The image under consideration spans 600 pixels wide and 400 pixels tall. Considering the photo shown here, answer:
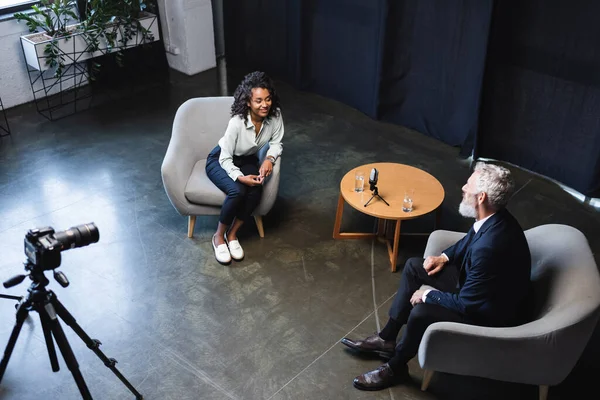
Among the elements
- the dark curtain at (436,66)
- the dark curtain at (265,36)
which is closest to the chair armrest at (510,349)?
the dark curtain at (436,66)

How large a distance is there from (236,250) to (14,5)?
11.8 ft

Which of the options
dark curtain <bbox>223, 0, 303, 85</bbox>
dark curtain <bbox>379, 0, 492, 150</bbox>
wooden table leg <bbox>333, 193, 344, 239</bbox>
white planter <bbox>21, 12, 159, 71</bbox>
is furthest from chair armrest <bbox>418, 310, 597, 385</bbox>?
white planter <bbox>21, 12, 159, 71</bbox>

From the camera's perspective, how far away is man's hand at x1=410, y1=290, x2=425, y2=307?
2.87m

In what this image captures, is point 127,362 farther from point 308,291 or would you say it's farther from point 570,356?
point 570,356

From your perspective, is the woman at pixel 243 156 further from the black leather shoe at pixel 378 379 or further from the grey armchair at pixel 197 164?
the black leather shoe at pixel 378 379

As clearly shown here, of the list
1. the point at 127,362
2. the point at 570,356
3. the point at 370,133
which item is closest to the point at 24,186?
the point at 127,362

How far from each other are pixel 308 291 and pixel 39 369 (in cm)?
152

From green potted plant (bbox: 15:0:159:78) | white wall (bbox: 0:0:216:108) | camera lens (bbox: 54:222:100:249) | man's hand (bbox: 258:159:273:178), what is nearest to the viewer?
camera lens (bbox: 54:222:100:249)

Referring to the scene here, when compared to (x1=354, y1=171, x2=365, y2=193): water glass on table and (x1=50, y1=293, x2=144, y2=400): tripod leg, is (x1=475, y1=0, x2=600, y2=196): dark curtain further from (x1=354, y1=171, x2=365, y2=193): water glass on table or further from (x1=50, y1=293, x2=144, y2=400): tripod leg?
(x1=50, y1=293, x2=144, y2=400): tripod leg

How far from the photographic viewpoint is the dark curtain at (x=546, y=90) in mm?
4191

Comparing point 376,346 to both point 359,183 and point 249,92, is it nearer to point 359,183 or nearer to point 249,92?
point 359,183

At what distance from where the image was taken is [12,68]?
19.0 feet

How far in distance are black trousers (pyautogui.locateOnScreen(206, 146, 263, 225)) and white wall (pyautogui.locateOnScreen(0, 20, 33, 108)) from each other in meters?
2.94

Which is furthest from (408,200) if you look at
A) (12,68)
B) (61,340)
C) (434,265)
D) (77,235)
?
(12,68)
